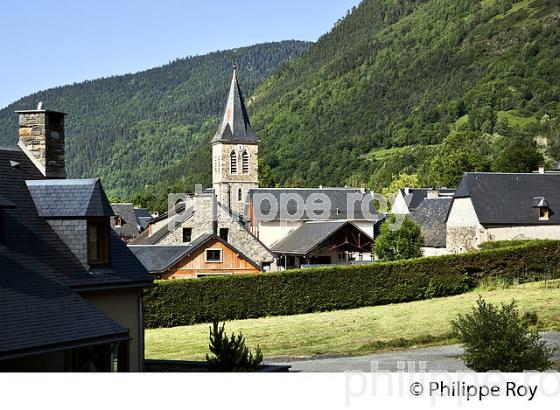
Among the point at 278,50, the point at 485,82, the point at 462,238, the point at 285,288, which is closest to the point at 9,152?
the point at 285,288

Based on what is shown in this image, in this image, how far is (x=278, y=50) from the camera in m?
89.9

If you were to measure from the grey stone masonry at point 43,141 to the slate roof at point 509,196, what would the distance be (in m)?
32.2

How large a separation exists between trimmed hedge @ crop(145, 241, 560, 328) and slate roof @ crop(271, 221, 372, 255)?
48.6ft

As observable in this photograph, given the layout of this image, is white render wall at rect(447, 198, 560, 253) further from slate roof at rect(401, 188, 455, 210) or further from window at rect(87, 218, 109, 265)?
window at rect(87, 218, 109, 265)

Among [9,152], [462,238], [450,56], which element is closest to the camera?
[9,152]

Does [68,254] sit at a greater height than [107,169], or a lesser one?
lesser

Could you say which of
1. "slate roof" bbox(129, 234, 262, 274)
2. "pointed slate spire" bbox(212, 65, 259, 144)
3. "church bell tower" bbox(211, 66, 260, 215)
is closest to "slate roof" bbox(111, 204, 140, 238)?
"church bell tower" bbox(211, 66, 260, 215)

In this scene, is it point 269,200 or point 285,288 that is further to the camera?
point 269,200

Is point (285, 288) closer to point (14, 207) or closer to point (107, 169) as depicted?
point (14, 207)

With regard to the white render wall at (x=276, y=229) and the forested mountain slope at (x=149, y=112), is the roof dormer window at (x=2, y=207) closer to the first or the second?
the forested mountain slope at (x=149, y=112)

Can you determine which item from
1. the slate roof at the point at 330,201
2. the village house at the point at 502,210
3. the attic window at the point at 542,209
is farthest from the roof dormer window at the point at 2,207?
the slate roof at the point at 330,201

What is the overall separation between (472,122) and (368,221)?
5551cm
